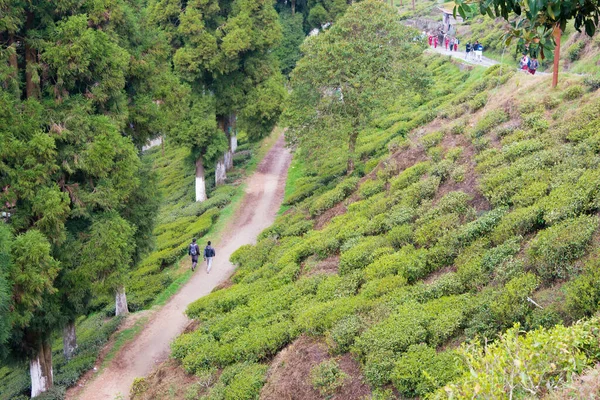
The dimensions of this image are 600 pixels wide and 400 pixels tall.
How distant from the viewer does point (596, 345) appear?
579cm

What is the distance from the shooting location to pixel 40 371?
43.3 ft

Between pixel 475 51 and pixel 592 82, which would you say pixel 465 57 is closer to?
pixel 475 51

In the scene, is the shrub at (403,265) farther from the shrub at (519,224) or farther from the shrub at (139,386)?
the shrub at (139,386)

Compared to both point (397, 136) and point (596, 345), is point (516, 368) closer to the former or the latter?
point (596, 345)

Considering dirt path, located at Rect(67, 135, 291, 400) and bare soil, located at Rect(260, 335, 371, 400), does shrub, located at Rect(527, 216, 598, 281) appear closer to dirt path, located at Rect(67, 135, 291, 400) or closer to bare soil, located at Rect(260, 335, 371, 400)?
bare soil, located at Rect(260, 335, 371, 400)

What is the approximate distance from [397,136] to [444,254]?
11.7 m

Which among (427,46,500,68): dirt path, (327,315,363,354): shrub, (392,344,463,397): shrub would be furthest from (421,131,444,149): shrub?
(427,46,500,68): dirt path

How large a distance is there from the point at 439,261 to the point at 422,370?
3474 mm

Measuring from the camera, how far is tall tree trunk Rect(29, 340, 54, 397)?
13.1 m

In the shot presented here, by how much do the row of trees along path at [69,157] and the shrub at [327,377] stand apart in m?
5.44

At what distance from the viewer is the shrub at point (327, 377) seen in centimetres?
892

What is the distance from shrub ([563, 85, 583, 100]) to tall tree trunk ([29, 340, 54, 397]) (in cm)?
1371

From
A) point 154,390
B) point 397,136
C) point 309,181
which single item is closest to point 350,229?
point 154,390

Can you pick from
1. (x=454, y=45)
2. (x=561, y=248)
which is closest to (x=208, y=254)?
(x=561, y=248)
